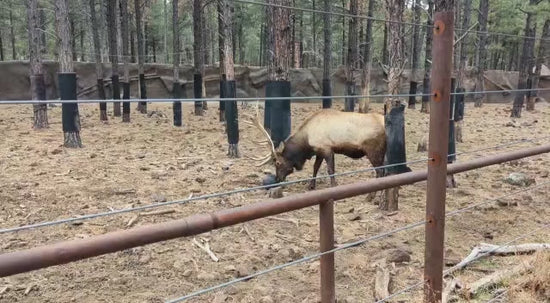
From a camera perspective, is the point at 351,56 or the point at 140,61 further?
the point at 351,56

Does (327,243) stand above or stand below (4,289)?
above

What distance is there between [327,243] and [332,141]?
4.84 metres

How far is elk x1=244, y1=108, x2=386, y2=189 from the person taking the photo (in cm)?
650

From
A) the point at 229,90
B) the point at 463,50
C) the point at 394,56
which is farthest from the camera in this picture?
the point at 463,50

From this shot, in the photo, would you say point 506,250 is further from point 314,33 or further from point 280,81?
point 314,33

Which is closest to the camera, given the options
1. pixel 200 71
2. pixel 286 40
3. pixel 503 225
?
pixel 503 225

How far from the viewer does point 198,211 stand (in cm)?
576

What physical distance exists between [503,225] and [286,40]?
4974 mm

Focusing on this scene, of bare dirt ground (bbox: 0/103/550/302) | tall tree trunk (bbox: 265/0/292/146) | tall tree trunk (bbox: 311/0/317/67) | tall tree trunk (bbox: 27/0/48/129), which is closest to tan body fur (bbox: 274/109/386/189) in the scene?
bare dirt ground (bbox: 0/103/550/302)

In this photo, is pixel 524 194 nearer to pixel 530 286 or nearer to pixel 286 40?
pixel 530 286

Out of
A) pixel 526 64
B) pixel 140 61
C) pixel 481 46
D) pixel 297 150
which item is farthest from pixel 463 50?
pixel 140 61

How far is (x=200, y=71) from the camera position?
14438 millimetres

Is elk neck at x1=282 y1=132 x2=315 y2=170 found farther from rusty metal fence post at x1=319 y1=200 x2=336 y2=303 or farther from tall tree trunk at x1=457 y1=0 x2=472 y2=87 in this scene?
tall tree trunk at x1=457 y1=0 x2=472 y2=87

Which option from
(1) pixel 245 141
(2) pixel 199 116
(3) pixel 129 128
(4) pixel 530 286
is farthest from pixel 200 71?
(4) pixel 530 286
